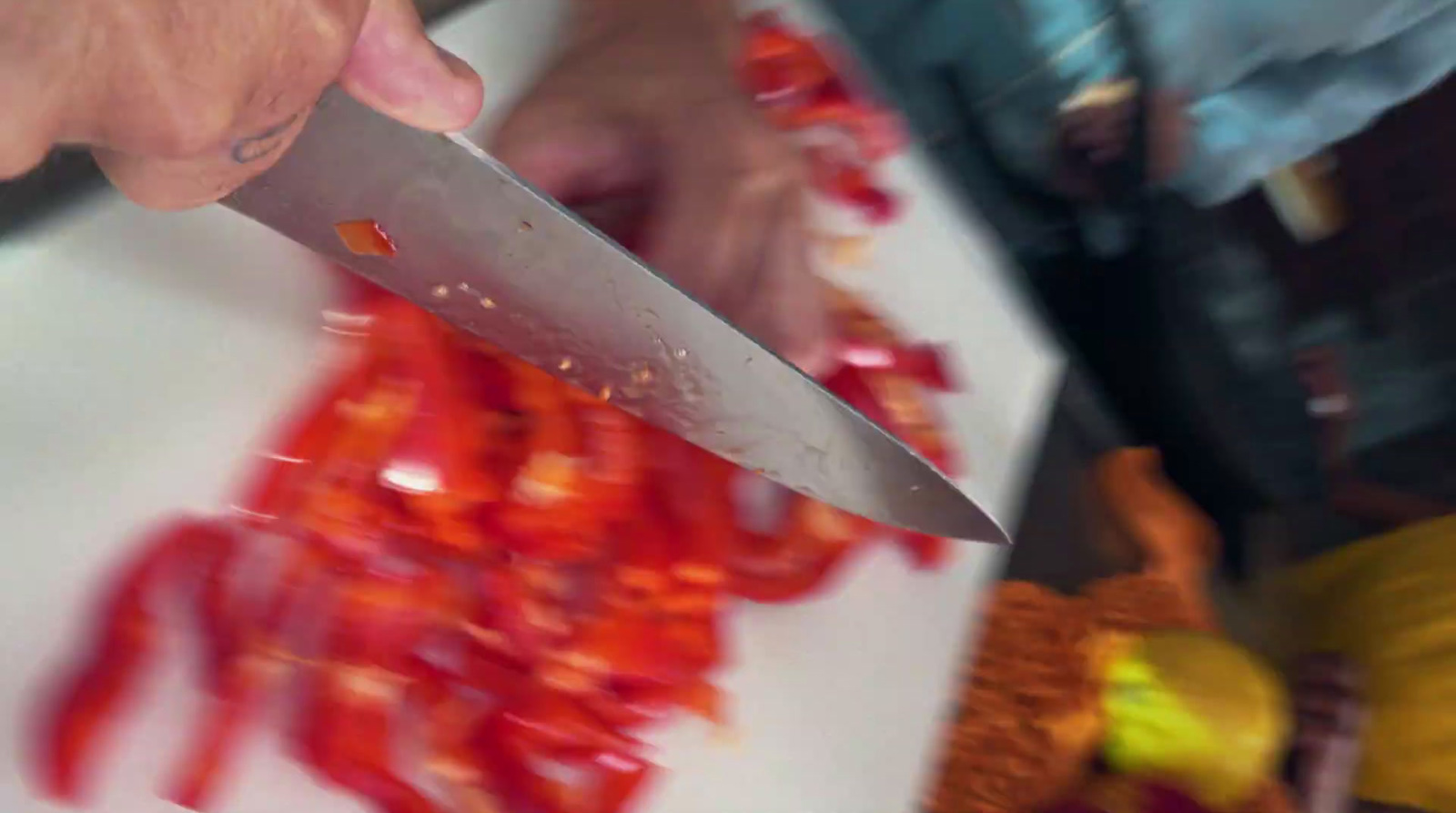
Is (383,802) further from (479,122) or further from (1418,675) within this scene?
(1418,675)

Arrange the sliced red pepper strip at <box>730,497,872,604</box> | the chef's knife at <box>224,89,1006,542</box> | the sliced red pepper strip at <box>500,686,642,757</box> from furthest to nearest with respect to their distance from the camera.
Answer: the sliced red pepper strip at <box>730,497,872,604</box>, the sliced red pepper strip at <box>500,686,642,757</box>, the chef's knife at <box>224,89,1006,542</box>

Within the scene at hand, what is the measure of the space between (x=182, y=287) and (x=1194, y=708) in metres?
0.85

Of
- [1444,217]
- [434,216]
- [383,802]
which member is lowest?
[383,802]

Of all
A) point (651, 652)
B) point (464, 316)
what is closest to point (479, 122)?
point (464, 316)

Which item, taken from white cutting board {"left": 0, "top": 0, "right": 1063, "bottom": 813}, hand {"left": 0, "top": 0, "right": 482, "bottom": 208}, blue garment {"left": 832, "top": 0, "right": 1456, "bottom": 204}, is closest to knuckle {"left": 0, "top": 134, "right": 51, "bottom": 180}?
hand {"left": 0, "top": 0, "right": 482, "bottom": 208}

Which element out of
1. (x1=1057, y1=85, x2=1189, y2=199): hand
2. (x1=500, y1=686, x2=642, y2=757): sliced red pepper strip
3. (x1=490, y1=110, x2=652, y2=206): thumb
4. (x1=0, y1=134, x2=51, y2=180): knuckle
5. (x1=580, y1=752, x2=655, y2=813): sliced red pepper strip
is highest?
(x1=1057, y1=85, x2=1189, y2=199): hand

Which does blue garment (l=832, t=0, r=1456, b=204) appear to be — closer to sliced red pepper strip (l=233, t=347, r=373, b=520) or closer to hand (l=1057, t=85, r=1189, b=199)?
hand (l=1057, t=85, r=1189, b=199)

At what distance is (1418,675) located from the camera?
3.60 feet

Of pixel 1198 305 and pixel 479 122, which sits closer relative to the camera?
pixel 479 122

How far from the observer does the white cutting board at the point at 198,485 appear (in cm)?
43

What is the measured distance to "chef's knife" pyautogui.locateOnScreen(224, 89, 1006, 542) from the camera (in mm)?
405

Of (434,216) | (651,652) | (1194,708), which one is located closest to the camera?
(434,216)

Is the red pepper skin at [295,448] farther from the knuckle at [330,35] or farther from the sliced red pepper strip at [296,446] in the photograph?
the knuckle at [330,35]

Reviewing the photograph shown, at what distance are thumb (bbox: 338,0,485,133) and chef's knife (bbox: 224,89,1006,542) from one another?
42 mm
